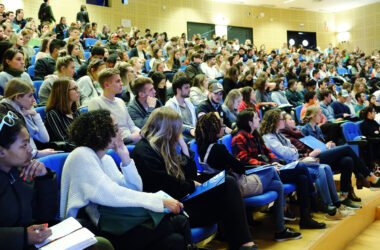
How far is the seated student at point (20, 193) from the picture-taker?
3.76 feet

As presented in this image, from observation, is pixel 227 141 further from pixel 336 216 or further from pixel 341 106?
pixel 341 106

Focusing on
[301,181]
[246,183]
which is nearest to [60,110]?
[246,183]

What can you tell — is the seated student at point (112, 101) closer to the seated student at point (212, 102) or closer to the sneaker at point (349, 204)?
the seated student at point (212, 102)

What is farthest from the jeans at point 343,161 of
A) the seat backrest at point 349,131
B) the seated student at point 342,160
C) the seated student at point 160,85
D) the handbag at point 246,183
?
the seated student at point 160,85

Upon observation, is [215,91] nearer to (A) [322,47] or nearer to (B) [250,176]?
(B) [250,176]

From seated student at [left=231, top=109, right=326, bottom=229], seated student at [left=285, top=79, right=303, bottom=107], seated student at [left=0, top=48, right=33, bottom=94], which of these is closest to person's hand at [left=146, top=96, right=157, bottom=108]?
seated student at [left=231, top=109, right=326, bottom=229]

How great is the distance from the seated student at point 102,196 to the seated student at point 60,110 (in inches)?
32.4

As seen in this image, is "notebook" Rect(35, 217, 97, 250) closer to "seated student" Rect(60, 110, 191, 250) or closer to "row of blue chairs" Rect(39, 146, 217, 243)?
"seated student" Rect(60, 110, 191, 250)

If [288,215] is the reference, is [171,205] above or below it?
above

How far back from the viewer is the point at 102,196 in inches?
57.2

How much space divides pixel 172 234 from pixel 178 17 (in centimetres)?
1246

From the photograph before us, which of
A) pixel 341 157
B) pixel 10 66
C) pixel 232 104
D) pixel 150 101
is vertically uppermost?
pixel 10 66

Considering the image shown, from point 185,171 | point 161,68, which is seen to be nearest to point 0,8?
point 161,68

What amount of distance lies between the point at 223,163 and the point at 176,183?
1.54 ft
